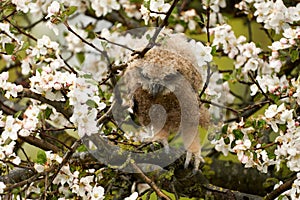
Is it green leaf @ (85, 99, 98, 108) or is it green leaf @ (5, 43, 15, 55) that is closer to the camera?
green leaf @ (85, 99, 98, 108)

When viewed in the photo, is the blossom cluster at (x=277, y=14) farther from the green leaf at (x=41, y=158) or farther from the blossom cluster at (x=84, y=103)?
the green leaf at (x=41, y=158)

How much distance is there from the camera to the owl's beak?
268cm

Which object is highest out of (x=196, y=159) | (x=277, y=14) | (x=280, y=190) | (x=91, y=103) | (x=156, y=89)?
(x=277, y=14)

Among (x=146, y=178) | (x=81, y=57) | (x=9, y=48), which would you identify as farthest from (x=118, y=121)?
(x=81, y=57)

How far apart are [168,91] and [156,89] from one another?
0.18 ft

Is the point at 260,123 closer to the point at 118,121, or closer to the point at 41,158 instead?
the point at 118,121

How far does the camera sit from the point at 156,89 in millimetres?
2676

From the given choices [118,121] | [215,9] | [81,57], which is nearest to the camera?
[118,121]

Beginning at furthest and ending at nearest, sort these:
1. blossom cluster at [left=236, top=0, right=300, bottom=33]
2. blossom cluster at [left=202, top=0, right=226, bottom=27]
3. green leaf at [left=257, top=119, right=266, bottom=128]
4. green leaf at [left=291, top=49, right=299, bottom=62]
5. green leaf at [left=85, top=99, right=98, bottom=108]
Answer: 1. blossom cluster at [left=202, top=0, right=226, bottom=27]
2. blossom cluster at [left=236, top=0, right=300, bottom=33]
3. green leaf at [left=291, top=49, right=299, bottom=62]
4. green leaf at [left=257, top=119, right=266, bottom=128]
5. green leaf at [left=85, top=99, right=98, bottom=108]

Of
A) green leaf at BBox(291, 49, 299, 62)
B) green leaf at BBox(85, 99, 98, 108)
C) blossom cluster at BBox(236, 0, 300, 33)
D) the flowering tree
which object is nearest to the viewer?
green leaf at BBox(85, 99, 98, 108)

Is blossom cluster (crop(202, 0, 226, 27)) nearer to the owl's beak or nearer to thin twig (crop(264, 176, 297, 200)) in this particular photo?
the owl's beak

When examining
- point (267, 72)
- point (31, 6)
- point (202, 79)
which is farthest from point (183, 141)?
point (31, 6)

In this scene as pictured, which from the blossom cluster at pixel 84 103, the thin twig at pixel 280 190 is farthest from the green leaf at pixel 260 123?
the blossom cluster at pixel 84 103

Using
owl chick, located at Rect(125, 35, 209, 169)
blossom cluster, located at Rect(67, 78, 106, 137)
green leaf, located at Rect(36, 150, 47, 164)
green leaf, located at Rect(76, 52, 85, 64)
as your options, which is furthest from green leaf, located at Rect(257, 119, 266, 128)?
green leaf, located at Rect(76, 52, 85, 64)
